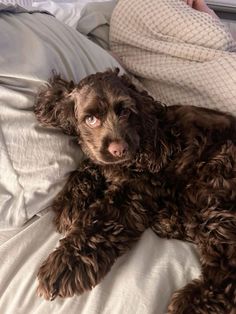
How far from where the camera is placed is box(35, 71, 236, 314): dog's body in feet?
Answer: 4.11

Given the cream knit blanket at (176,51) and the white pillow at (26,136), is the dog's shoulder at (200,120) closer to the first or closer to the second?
the cream knit blanket at (176,51)

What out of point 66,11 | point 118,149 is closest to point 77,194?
point 118,149

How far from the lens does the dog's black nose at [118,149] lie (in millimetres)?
1286

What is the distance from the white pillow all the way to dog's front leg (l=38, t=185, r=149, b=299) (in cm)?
18

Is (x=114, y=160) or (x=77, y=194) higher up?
(x=114, y=160)

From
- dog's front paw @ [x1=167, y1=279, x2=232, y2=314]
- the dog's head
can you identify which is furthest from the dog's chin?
dog's front paw @ [x1=167, y1=279, x2=232, y2=314]

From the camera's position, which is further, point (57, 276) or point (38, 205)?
point (38, 205)

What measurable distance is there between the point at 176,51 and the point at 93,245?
108cm

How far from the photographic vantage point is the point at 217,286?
1.19 metres

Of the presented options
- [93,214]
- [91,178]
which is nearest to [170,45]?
[91,178]

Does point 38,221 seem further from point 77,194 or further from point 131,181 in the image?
point 131,181

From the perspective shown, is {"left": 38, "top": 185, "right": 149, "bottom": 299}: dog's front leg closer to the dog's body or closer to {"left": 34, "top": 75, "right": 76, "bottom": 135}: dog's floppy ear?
the dog's body

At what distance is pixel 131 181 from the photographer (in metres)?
1.42

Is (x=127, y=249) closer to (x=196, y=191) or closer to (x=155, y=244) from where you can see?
(x=155, y=244)
